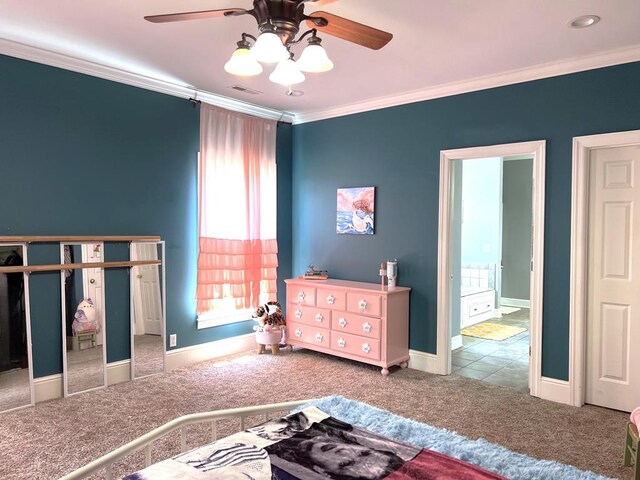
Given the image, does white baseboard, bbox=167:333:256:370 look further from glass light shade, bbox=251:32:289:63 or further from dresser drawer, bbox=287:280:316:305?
glass light shade, bbox=251:32:289:63

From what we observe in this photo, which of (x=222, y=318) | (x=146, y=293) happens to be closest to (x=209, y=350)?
(x=222, y=318)

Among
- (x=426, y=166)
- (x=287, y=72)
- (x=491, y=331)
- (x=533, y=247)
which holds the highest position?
(x=287, y=72)

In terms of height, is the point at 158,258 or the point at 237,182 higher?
the point at 237,182

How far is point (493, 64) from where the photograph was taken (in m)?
3.79

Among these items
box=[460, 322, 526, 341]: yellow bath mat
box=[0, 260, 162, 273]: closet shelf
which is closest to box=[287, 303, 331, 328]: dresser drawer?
box=[0, 260, 162, 273]: closet shelf

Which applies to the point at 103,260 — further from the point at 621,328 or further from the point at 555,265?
the point at 621,328

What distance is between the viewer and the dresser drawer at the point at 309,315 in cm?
480

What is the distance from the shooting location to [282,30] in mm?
2275

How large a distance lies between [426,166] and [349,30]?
2.38m

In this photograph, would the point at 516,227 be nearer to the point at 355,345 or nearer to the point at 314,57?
the point at 355,345

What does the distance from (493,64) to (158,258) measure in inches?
131

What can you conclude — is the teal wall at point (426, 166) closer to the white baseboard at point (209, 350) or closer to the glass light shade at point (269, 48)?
the white baseboard at point (209, 350)

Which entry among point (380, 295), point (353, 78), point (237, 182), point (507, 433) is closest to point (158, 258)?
point (237, 182)

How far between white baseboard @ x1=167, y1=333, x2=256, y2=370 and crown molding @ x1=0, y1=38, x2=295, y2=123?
245 cm
